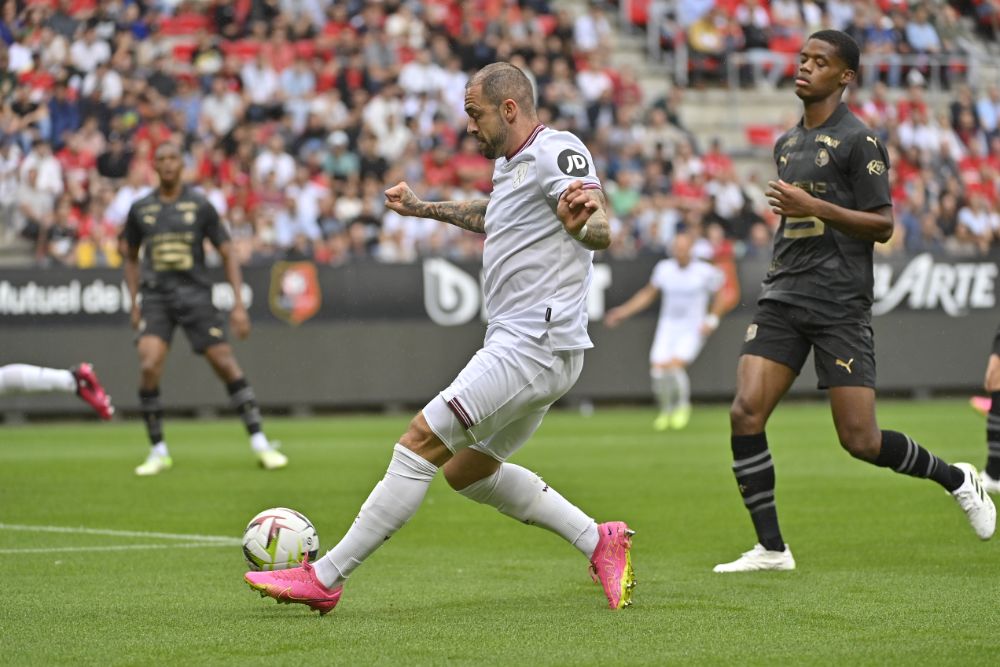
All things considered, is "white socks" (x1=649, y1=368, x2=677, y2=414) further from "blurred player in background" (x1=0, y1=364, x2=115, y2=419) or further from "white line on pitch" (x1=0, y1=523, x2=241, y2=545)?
"white line on pitch" (x1=0, y1=523, x2=241, y2=545)

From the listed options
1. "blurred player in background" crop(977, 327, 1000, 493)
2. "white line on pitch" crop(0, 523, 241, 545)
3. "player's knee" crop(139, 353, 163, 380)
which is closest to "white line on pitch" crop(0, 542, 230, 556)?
"white line on pitch" crop(0, 523, 241, 545)

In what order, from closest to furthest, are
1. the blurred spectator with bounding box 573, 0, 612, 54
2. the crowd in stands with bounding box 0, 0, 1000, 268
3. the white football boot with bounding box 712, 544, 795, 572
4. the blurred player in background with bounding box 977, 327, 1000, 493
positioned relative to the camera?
the white football boot with bounding box 712, 544, 795, 572 < the blurred player in background with bounding box 977, 327, 1000, 493 < the crowd in stands with bounding box 0, 0, 1000, 268 < the blurred spectator with bounding box 573, 0, 612, 54

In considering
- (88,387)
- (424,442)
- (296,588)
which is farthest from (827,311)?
→ (88,387)

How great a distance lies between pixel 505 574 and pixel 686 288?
13.1 m

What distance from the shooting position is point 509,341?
23.6 feet

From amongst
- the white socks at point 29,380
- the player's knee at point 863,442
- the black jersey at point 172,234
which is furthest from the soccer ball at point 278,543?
the black jersey at point 172,234

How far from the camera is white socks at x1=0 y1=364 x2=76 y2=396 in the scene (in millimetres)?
12375

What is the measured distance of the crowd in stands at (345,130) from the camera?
79.1ft

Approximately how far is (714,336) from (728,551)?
48.4 feet

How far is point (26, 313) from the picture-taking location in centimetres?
2219

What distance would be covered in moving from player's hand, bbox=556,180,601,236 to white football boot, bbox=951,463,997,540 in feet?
10.0

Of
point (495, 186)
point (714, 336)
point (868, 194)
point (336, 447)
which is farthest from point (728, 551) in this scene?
point (714, 336)

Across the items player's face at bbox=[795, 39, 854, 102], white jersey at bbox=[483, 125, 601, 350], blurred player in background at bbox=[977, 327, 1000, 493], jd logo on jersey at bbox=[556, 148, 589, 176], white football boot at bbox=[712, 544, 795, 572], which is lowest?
blurred player in background at bbox=[977, 327, 1000, 493]

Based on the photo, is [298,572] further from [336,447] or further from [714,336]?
[714,336]
